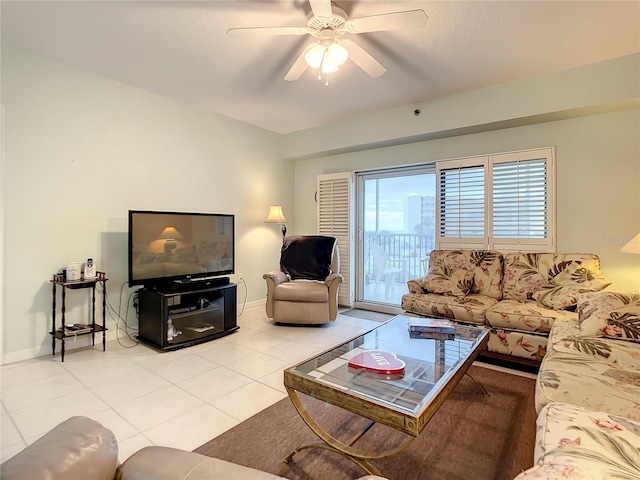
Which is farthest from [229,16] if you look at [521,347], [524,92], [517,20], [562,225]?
[562,225]

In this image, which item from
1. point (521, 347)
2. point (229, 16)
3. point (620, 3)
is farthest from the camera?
point (521, 347)

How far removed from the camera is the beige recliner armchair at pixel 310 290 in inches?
152

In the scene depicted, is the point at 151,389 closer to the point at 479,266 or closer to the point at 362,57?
the point at 362,57

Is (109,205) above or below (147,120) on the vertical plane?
below

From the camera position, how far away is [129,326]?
3.51 metres

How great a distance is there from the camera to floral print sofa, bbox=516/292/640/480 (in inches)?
37.9

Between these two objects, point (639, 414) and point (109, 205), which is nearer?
point (639, 414)

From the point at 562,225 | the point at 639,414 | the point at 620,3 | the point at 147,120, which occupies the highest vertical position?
the point at 620,3

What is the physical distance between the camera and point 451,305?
3057 millimetres

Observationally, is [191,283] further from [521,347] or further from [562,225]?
[562,225]

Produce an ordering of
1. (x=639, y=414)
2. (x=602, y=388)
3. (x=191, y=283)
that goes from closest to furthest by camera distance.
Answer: (x=639, y=414)
(x=602, y=388)
(x=191, y=283)

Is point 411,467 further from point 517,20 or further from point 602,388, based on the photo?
point 517,20

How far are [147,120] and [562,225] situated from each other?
4.45 m

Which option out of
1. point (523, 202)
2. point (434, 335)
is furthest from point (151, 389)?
point (523, 202)
